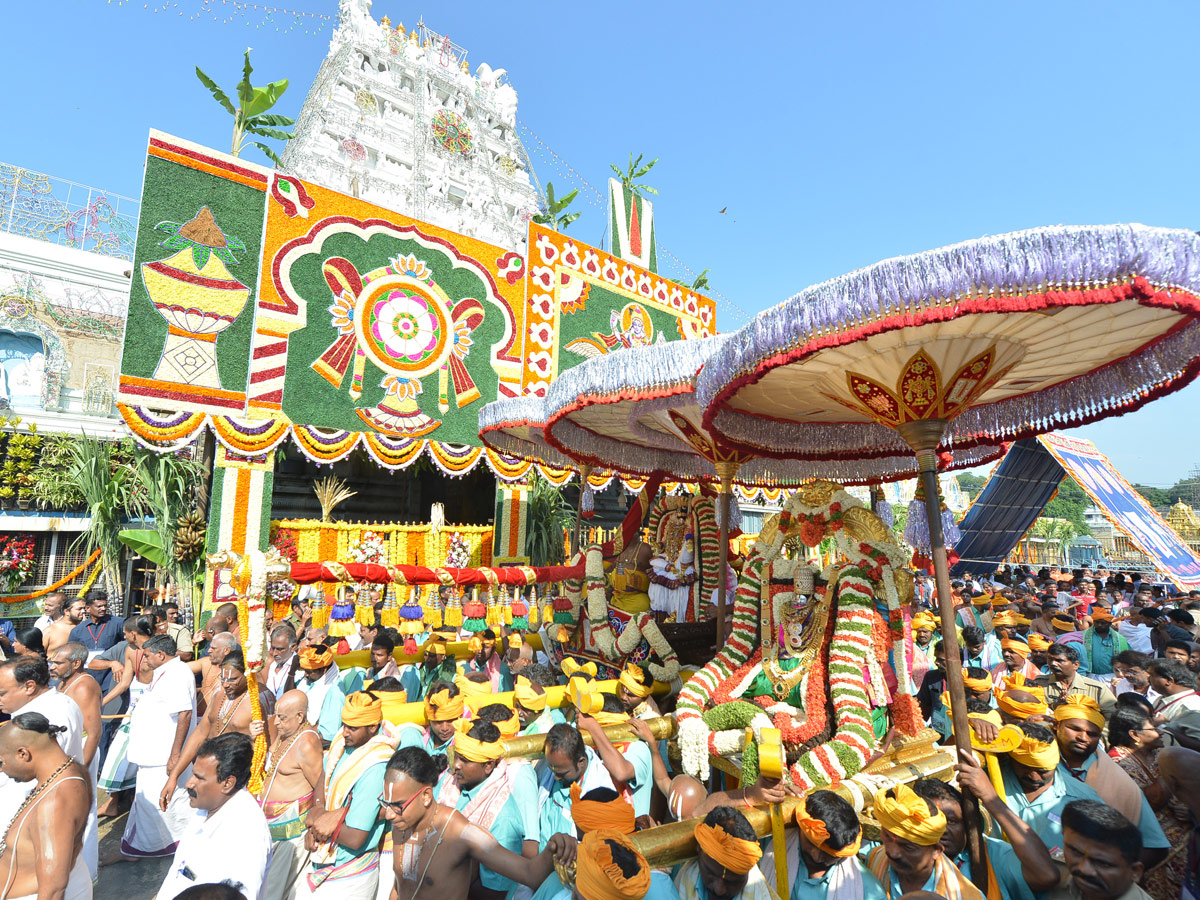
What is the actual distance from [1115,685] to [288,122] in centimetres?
1818

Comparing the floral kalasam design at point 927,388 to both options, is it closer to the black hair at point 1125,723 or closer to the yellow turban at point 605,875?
the black hair at point 1125,723

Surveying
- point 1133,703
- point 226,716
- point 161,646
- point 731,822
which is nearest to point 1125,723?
point 1133,703

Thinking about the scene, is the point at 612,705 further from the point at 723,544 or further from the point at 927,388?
the point at 927,388

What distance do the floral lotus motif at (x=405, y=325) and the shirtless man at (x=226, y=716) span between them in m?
9.05

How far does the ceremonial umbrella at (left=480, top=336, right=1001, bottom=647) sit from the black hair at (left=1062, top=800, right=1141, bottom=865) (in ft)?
9.77

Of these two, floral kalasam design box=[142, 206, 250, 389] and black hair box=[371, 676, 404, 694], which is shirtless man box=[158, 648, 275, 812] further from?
floral kalasam design box=[142, 206, 250, 389]

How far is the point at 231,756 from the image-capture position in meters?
2.88

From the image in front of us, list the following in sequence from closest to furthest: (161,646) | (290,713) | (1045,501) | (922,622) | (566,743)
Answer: (566,743) < (290,713) < (161,646) < (922,622) < (1045,501)

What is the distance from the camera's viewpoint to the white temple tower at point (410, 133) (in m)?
34.5

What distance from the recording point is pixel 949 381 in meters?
3.80

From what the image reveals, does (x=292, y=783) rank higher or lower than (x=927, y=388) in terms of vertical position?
lower

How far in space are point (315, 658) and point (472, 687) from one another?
1630 millimetres

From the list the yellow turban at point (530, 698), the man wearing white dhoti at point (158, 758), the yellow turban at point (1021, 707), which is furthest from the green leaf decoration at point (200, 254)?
the yellow turban at point (1021, 707)

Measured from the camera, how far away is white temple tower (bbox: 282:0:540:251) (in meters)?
34.5
